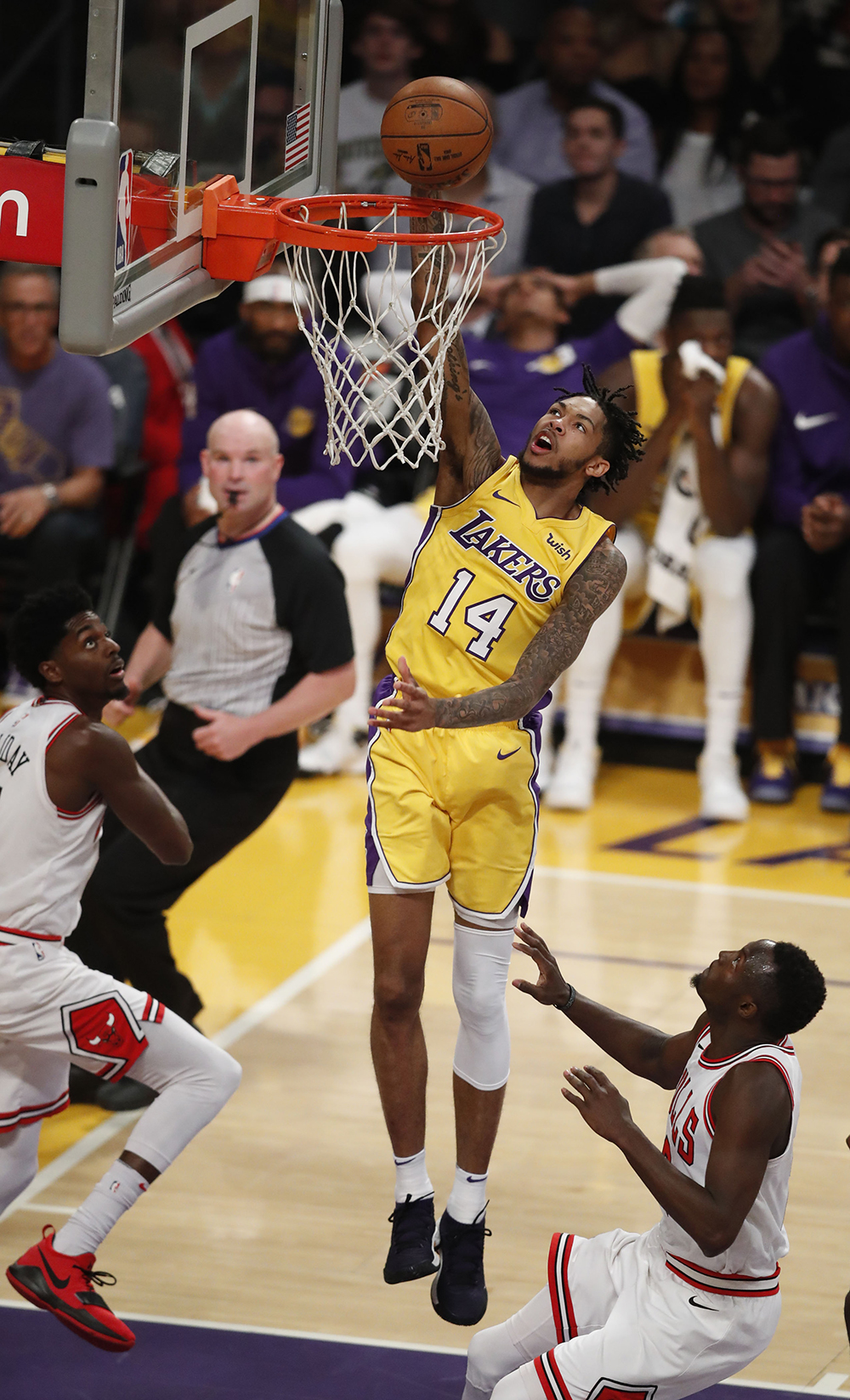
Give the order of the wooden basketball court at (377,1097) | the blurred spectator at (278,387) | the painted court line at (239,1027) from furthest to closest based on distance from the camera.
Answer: the blurred spectator at (278,387) → the painted court line at (239,1027) → the wooden basketball court at (377,1097)

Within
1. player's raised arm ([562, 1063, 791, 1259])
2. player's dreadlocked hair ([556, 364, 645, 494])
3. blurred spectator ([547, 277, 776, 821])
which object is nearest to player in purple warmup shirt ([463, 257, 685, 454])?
blurred spectator ([547, 277, 776, 821])

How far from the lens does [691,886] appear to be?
7539mm

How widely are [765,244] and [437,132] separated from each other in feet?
19.1

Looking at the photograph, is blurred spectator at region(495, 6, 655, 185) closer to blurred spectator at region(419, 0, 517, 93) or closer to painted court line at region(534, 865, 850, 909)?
blurred spectator at region(419, 0, 517, 93)

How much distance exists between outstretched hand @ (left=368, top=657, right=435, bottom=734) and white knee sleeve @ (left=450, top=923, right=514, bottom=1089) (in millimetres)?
648

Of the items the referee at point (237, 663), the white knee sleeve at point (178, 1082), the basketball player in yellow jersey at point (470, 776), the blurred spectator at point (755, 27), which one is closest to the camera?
the basketball player in yellow jersey at point (470, 776)

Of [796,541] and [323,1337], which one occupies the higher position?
[796,541]

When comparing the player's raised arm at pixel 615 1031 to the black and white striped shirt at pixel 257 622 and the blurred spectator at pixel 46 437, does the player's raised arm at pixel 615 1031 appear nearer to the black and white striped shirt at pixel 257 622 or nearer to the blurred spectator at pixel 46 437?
the black and white striped shirt at pixel 257 622

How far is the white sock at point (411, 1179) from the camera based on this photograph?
4203 millimetres

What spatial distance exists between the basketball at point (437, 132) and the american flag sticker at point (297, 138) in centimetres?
57

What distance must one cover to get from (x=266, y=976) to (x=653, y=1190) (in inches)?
129

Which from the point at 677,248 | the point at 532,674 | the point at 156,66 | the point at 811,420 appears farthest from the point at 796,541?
the point at 532,674

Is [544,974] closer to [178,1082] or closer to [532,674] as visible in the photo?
[532,674]

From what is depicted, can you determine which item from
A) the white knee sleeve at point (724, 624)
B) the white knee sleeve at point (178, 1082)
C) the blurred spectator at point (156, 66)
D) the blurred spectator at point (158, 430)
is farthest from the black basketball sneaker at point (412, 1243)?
the blurred spectator at point (158, 430)
